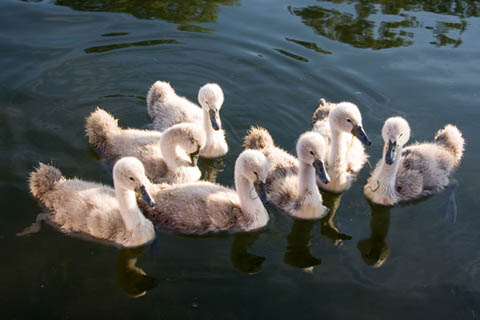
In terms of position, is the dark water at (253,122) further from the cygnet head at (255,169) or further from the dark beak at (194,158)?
the cygnet head at (255,169)

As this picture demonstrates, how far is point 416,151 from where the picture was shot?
714 cm

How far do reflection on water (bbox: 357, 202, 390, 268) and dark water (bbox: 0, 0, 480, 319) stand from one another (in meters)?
0.02

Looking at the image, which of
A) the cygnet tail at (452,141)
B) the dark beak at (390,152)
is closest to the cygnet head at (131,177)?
the dark beak at (390,152)

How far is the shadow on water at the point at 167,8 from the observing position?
10773 mm

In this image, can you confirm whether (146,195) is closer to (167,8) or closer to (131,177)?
(131,177)

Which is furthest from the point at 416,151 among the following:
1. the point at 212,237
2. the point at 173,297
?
the point at 173,297

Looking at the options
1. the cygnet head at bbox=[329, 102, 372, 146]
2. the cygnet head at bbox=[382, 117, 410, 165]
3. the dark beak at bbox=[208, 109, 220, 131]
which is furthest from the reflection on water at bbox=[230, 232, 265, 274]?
the cygnet head at bbox=[382, 117, 410, 165]

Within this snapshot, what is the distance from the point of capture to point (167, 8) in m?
11.1

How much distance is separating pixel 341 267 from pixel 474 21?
7591 mm

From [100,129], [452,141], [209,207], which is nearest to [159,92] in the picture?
[100,129]

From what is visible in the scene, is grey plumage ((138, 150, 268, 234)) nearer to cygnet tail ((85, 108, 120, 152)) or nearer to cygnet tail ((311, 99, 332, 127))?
cygnet tail ((85, 108, 120, 152))

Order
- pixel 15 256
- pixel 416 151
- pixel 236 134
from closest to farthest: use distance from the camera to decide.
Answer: pixel 15 256 → pixel 416 151 → pixel 236 134

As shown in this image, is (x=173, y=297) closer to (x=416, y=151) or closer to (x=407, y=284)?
(x=407, y=284)

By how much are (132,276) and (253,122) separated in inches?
136
